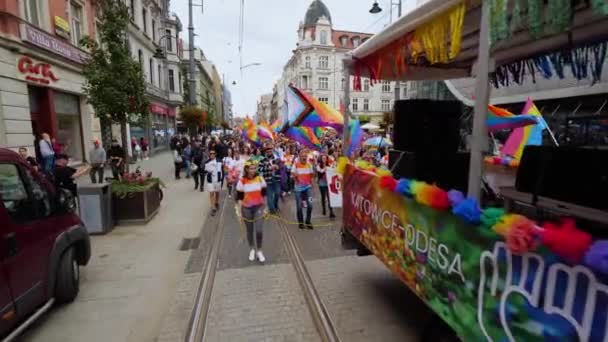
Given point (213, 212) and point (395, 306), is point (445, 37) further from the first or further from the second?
point (213, 212)

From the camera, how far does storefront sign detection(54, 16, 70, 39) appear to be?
1262 centimetres

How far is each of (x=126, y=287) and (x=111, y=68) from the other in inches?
222

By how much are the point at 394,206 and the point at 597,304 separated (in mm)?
1691

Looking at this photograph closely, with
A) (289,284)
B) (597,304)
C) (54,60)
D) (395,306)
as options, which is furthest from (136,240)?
(54,60)

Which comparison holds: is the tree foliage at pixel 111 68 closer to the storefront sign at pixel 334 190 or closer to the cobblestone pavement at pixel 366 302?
the storefront sign at pixel 334 190

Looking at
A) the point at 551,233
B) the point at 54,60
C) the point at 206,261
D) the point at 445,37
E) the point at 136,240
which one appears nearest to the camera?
the point at 551,233

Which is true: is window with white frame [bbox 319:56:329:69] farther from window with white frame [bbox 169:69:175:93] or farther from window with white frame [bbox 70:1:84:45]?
window with white frame [bbox 70:1:84:45]

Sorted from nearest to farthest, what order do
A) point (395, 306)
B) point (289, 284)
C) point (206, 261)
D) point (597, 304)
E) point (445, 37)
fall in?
1. point (597, 304)
2. point (445, 37)
3. point (395, 306)
4. point (289, 284)
5. point (206, 261)

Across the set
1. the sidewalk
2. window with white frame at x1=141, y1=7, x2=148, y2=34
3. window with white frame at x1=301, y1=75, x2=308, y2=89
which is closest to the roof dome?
window with white frame at x1=301, y1=75, x2=308, y2=89

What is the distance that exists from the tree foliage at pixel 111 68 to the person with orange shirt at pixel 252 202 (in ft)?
15.0

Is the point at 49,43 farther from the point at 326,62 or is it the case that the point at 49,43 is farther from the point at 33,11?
the point at 326,62

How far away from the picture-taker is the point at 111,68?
752cm

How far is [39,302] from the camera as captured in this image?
3285 millimetres

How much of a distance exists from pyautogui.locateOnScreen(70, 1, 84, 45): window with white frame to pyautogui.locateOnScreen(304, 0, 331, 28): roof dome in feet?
153
